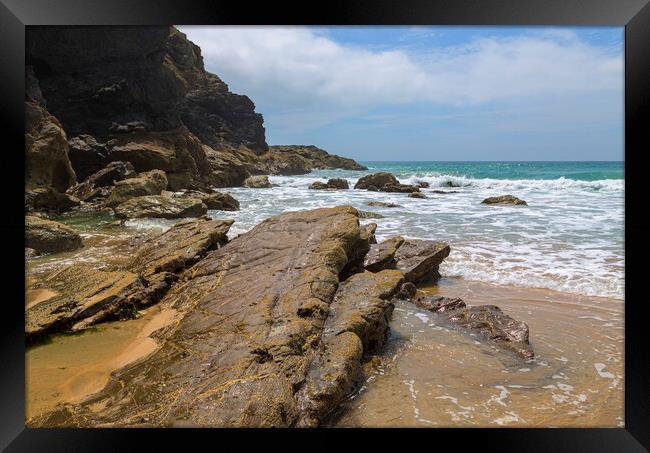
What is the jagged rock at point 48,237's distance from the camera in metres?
8.43

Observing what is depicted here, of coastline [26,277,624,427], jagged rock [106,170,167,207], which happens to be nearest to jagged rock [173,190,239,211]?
jagged rock [106,170,167,207]

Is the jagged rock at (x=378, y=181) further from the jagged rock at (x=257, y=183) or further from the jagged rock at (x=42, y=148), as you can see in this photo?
the jagged rock at (x=42, y=148)

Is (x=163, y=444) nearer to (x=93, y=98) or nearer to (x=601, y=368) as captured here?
(x=601, y=368)

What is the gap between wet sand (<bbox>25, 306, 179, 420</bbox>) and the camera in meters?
3.47

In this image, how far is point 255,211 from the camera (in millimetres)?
18000

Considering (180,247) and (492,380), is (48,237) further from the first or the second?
(492,380)

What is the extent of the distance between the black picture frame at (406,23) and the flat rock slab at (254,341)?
0.24 metres

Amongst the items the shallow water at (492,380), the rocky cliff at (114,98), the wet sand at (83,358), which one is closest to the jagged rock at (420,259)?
the shallow water at (492,380)

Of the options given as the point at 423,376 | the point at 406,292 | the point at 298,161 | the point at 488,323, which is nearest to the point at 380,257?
the point at 406,292

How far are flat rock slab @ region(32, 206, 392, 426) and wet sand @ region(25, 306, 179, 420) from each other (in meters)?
0.18

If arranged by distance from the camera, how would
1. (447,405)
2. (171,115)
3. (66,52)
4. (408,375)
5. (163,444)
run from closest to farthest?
(163,444)
(447,405)
(408,375)
(66,52)
(171,115)

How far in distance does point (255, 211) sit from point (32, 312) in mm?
13440

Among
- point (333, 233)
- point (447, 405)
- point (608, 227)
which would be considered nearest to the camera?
point (447, 405)
